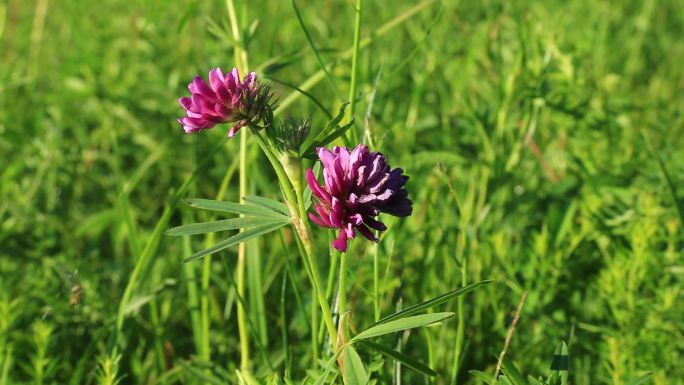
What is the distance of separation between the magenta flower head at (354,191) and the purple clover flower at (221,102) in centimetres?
14

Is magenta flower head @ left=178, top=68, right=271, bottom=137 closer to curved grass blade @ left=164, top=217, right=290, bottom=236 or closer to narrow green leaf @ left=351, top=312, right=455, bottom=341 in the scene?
curved grass blade @ left=164, top=217, right=290, bottom=236

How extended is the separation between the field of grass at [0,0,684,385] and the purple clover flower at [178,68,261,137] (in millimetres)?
310

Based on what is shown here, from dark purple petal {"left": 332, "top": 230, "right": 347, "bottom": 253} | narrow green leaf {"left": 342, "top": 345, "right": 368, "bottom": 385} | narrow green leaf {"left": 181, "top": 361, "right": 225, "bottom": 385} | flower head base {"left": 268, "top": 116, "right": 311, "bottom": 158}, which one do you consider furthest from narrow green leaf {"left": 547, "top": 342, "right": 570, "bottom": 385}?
narrow green leaf {"left": 181, "top": 361, "right": 225, "bottom": 385}

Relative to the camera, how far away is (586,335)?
2100mm

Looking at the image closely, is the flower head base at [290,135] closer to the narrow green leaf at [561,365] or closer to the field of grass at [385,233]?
the field of grass at [385,233]

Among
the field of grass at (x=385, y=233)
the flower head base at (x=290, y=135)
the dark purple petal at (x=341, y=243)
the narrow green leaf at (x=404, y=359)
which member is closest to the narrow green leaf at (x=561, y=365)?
the field of grass at (x=385, y=233)

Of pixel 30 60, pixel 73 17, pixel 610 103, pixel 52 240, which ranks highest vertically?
pixel 73 17

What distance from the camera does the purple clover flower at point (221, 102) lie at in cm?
129

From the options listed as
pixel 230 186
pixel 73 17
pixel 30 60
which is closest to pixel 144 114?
pixel 230 186

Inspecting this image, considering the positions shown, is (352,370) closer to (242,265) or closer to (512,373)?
(512,373)

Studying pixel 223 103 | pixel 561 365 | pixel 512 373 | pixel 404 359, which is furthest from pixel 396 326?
pixel 223 103

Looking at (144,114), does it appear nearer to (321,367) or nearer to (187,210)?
(187,210)

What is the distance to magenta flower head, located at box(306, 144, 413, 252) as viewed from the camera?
→ 1.26 meters

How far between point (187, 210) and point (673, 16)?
10.3 feet
